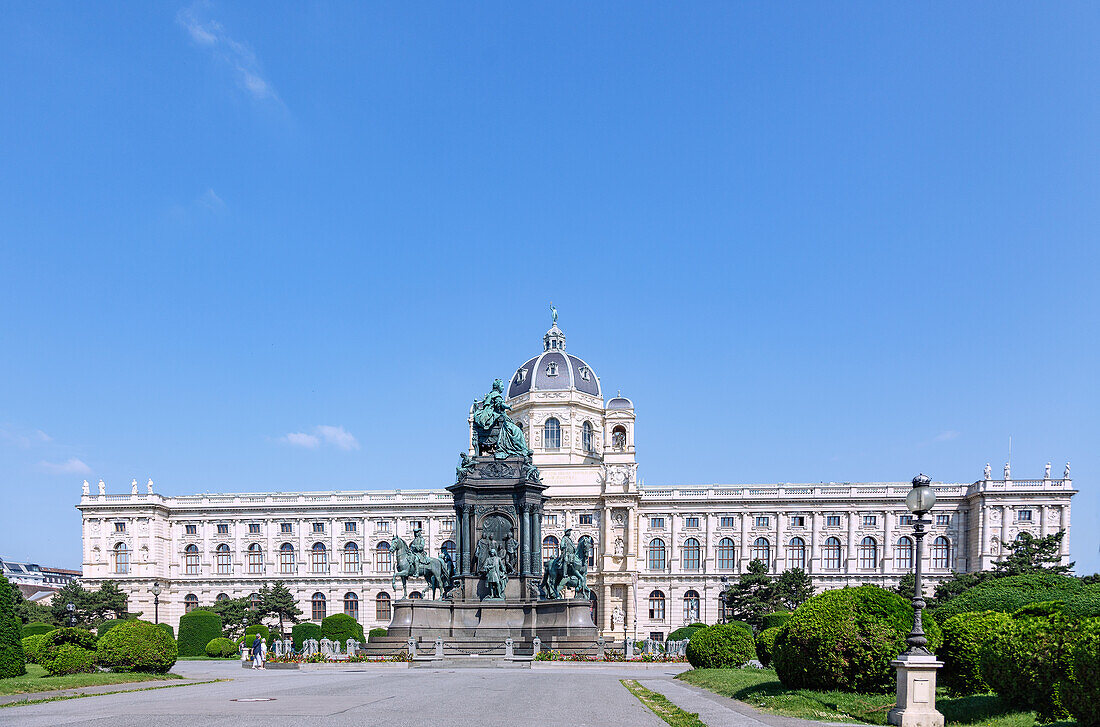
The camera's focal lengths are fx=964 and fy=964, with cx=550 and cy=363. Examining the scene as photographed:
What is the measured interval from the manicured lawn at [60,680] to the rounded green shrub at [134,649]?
65 cm

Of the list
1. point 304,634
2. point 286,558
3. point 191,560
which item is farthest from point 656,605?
point 191,560

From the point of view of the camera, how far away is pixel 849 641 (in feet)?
76.4

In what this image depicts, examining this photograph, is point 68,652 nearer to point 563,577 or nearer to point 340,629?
point 563,577

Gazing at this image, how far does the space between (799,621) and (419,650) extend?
23.7m

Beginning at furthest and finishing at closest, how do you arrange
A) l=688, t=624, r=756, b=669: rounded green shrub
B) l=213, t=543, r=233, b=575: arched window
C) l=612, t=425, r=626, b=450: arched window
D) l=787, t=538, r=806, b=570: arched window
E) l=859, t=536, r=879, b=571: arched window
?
1. l=213, t=543, r=233, b=575: arched window
2. l=612, t=425, r=626, b=450: arched window
3. l=787, t=538, r=806, b=570: arched window
4. l=859, t=536, r=879, b=571: arched window
5. l=688, t=624, r=756, b=669: rounded green shrub

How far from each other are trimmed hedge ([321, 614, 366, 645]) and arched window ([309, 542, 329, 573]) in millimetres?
33311

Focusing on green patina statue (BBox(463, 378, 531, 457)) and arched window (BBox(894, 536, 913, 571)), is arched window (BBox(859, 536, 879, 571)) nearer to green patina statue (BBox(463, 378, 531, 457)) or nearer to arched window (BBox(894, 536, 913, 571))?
arched window (BBox(894, 536, 913, 571))

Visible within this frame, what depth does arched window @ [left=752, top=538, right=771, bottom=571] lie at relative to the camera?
4031 inches

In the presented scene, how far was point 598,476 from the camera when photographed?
104 metres

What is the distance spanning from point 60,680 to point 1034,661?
26468mm

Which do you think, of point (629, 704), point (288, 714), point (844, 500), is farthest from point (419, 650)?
point (844, 500)

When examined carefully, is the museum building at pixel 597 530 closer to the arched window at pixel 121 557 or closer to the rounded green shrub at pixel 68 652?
the arched window at pixel 121 557

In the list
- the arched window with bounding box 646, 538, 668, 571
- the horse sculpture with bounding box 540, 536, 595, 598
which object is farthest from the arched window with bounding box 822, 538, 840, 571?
the horse sculpture with bounding box 540, 536, 595, 598

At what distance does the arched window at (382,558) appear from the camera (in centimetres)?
10644
